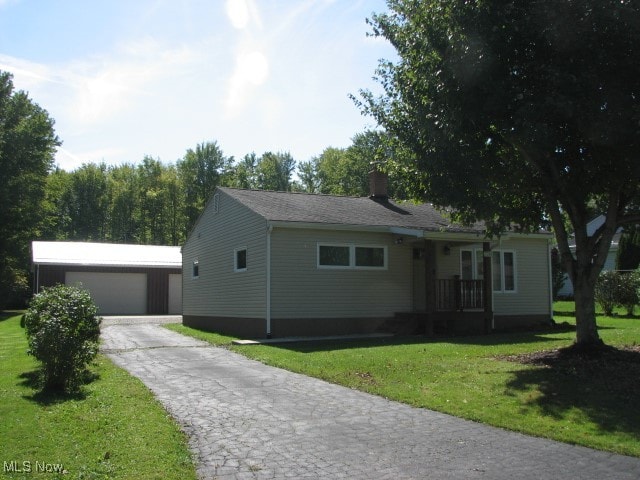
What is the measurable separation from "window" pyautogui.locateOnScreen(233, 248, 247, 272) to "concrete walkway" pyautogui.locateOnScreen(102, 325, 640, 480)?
8.59 meters

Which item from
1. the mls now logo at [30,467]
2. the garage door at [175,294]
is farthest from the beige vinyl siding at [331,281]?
the garage door at [175,294]

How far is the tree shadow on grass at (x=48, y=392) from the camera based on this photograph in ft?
25.4

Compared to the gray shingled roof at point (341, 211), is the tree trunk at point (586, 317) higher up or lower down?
lower down

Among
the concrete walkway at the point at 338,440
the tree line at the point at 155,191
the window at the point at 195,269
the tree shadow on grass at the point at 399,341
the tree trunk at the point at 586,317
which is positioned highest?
the tree line at the point at 155,191

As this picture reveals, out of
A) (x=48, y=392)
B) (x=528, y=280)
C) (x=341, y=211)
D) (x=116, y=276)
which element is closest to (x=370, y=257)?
(x=341, y=211)

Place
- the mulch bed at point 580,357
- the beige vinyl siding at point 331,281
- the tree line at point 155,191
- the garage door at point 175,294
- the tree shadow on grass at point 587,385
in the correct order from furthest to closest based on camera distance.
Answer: the tree line at point 155,191
the garage door at point 175,294
the beige vinyl siding at point 331,281
the mulch bed at point 580,357
the tree shadow on grass at point 587,385

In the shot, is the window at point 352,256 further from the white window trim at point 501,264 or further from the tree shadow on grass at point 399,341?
Answer: the white window trim at point 501,264

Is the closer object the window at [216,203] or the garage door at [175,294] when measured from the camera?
the window at [216,203]

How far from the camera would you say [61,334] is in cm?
820

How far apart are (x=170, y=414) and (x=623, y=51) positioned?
8.71m

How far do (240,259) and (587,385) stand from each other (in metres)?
12.0

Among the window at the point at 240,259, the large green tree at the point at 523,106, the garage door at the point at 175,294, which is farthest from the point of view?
the garage door at the point at 175,294

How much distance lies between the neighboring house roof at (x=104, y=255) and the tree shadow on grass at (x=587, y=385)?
80.5 feet

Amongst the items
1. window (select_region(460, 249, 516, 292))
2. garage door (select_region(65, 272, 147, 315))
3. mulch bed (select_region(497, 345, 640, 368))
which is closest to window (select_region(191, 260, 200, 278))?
garage door (select_region(65, 272, 147, 315))
